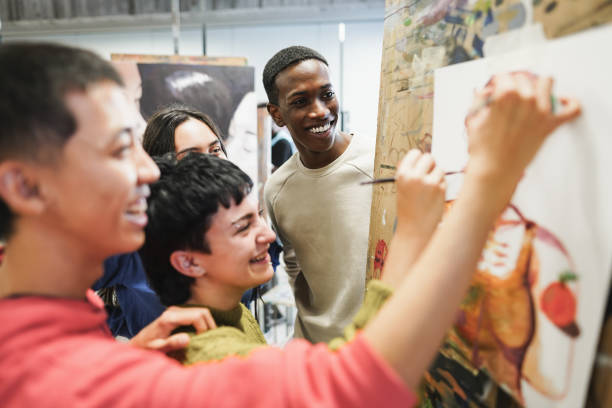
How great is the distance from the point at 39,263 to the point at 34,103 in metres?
0.21

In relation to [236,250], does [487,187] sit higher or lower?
higher

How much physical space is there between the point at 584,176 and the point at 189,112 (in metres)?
1.18

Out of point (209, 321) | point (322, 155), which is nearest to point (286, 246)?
point (322, 155)

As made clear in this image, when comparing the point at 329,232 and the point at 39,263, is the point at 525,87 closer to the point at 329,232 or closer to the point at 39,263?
the point at 39,263

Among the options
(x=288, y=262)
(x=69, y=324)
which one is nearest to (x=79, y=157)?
(x=69, y=324)

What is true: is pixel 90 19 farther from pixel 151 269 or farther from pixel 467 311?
pixel 467 311

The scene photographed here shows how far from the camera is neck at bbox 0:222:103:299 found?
493mm

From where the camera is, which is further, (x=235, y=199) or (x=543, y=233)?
(x=235, y=199)

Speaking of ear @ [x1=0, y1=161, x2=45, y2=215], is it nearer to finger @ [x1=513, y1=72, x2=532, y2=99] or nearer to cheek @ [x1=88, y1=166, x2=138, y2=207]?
cheek @ [x1=88, y1=166, x2=138, y2=207]

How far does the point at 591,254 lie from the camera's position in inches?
17.8

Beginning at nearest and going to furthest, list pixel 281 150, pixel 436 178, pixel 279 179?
pixel 436 178, pixel 279 179, pixel 281 150

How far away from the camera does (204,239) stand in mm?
764

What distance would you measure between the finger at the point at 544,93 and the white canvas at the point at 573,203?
0.7 inches

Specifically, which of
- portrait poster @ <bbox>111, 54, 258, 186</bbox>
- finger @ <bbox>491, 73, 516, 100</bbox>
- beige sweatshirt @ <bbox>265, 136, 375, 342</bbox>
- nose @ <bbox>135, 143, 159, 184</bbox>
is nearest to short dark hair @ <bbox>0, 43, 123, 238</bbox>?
nose @ <bbox>135, 143, 159, 184</bbox>
